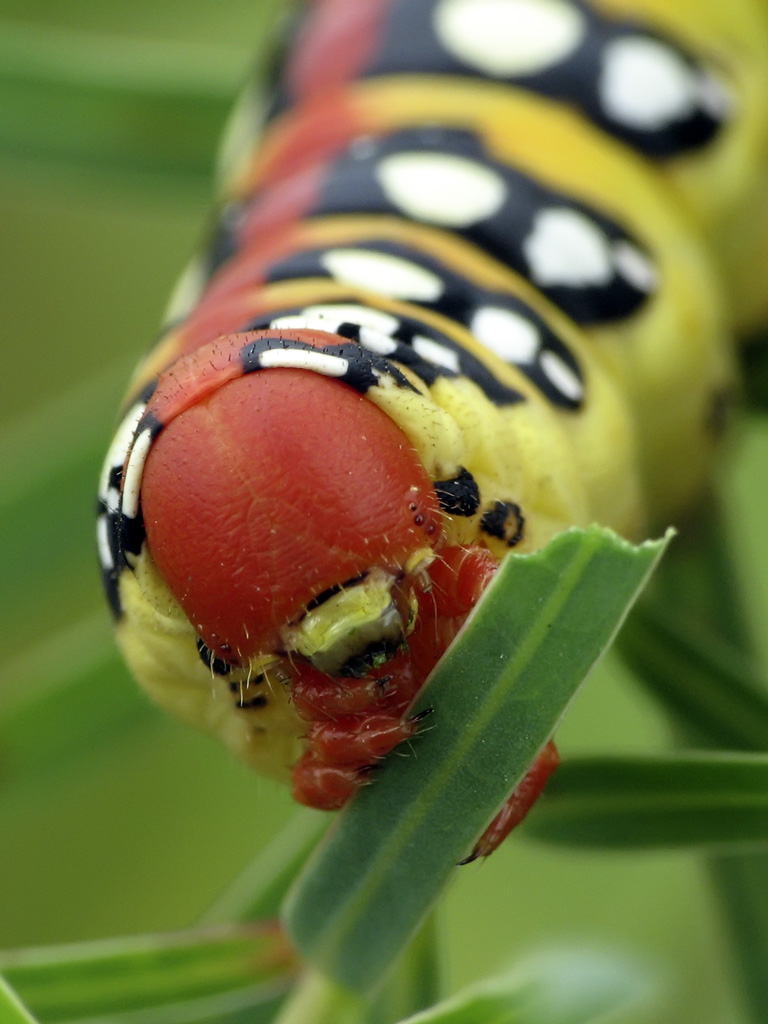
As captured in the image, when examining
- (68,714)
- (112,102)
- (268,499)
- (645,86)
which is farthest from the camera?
(112,102)

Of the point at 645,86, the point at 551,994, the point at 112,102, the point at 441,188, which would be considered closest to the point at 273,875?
the point at 551,994

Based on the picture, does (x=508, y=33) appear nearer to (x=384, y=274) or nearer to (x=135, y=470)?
(x=384, y=274)

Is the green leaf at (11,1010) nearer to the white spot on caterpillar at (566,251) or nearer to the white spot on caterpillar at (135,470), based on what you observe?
the white spot on caterpillar at (135,470)

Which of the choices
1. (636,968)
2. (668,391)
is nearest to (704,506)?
(668,391)

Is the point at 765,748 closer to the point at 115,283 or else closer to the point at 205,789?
the point at 205,789

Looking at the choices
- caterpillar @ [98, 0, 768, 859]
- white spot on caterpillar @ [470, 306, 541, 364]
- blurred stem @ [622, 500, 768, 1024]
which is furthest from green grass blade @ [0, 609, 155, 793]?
white spot on caterpillar @ [470, 306, 541, 364]

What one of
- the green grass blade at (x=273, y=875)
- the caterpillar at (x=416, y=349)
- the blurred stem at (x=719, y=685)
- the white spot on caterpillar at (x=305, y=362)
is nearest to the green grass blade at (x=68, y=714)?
the green grass blade at (x=273, y=875)
